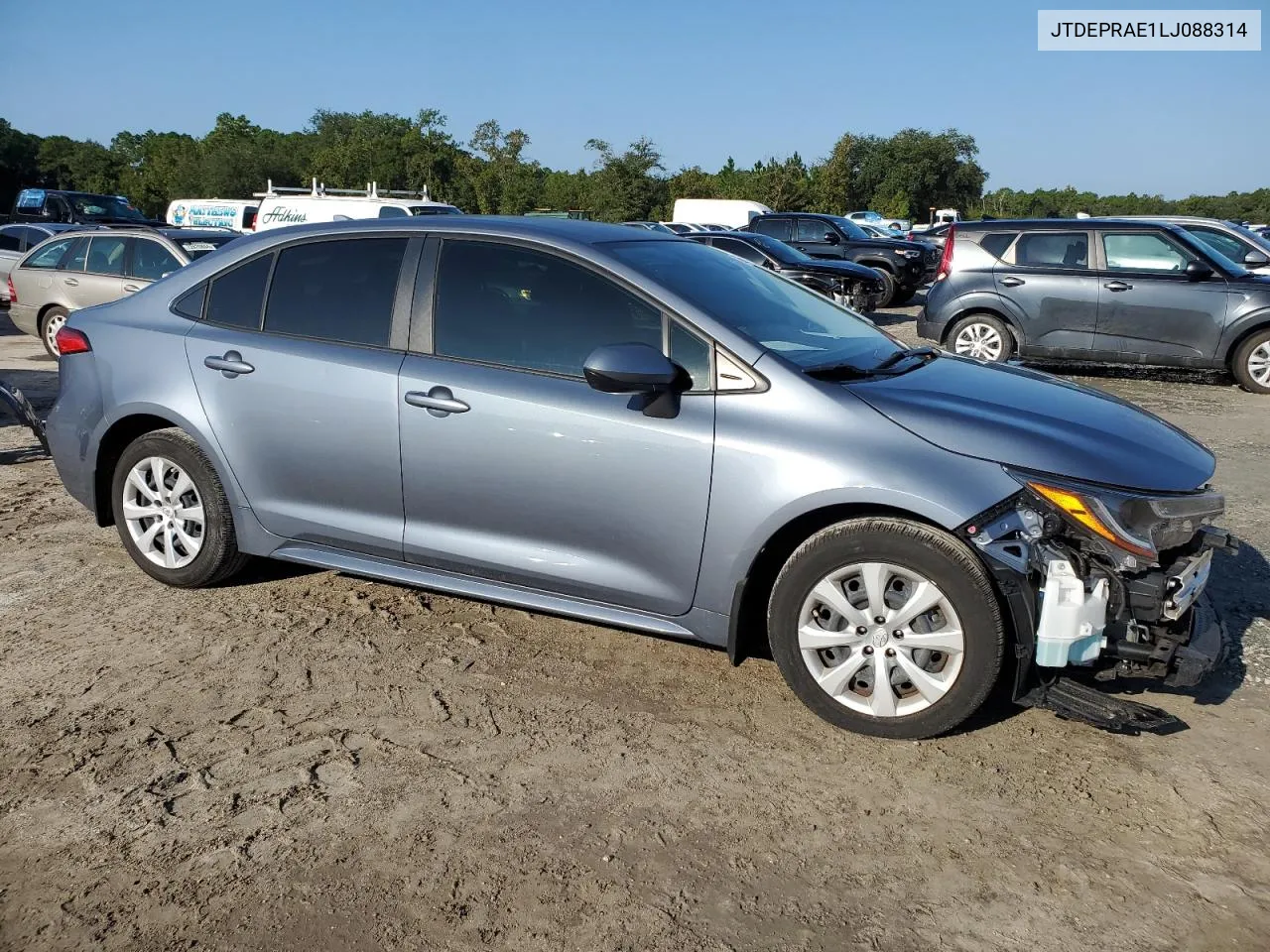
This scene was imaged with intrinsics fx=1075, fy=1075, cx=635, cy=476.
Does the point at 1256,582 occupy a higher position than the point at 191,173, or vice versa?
the point at 191,173

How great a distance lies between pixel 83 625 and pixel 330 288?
1.74 m

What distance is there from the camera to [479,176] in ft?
196

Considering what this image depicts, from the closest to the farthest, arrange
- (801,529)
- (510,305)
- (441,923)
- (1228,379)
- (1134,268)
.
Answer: (441,923) → (801,529) → (510,305) → (1134,268) → (1228,379)

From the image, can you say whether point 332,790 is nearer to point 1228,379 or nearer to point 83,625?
point 83,625

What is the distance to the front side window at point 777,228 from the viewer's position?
70.2ft

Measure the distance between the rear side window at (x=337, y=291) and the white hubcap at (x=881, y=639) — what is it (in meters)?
2.06

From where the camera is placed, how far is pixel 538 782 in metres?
3.29

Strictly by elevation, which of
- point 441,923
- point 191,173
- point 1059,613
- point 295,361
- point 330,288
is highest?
point 191,173

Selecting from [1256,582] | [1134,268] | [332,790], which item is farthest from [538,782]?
[1134,268]

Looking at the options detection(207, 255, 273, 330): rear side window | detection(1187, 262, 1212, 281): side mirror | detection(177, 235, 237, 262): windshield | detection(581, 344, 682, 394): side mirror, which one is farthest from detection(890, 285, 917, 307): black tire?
detection(581, 344, 682, 394): side mirror

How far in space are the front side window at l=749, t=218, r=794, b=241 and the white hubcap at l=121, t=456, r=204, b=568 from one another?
1788 cm

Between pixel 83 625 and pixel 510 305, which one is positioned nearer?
pixel 510 305

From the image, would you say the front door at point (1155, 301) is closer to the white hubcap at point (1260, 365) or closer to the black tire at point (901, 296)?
the white hubcap at point (1260, 365)

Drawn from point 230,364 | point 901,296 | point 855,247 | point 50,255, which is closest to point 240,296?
point 230,364
